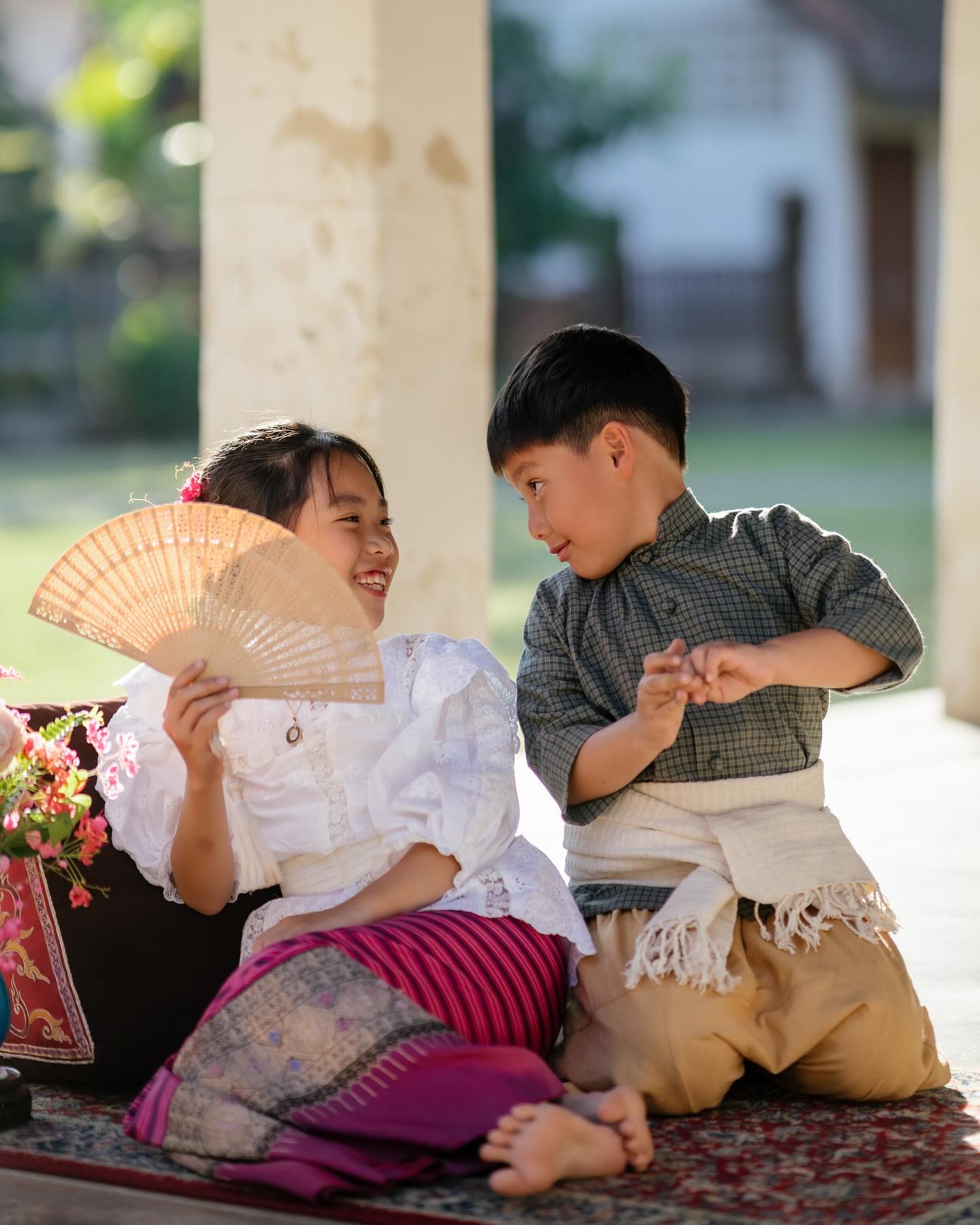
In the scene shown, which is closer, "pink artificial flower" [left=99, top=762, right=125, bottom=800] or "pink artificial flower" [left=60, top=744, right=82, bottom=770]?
"pink artificial flower" [left=60, top=744, right=82, bottom=770]

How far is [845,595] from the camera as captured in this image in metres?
2.84

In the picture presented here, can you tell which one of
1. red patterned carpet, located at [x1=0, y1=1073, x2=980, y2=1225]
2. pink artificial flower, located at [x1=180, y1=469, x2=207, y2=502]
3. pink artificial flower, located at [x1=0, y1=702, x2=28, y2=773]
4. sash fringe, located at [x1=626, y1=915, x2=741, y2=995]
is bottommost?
red patterned carpet, located at [x1=0, y1=1073, x2=980, y2=1225]

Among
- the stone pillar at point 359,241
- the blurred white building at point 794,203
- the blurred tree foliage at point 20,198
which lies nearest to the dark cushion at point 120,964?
the stone pillar at point 359,241

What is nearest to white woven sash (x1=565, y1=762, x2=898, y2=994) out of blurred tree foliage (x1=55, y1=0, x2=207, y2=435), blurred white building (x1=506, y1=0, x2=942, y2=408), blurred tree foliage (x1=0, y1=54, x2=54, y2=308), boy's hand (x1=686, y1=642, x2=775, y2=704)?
boy's hand (x1=686, y1=642, x2=775, y2=704)

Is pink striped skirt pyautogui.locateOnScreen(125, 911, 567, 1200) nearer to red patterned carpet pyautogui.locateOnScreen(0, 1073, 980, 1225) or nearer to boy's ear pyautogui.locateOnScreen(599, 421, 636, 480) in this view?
red patterned carpet pyautogui.locateOnScreen(0, 1073, 980, 1225)

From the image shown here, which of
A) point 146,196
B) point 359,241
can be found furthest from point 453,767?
point 146,196

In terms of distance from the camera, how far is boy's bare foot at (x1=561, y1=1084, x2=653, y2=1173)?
93.7 inches

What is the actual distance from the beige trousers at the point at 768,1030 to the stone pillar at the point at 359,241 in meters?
2.38

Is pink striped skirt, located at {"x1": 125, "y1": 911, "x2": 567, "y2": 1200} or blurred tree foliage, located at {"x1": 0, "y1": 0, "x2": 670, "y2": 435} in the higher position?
blurred tree foliage, located at {"x1": 0, "y1": 0, "x2": 670, "y2": 435}

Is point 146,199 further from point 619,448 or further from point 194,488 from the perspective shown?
point 619,448

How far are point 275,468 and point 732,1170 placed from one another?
4.13ft

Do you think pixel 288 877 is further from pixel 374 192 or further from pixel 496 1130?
pixel 374 192

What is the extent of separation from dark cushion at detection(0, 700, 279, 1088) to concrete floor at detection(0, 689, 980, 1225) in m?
0.43

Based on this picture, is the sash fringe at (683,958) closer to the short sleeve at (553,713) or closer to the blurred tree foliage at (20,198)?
the short sleeve at (553,713)
